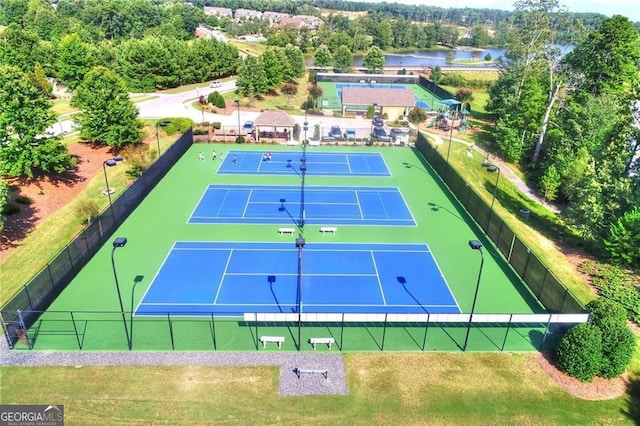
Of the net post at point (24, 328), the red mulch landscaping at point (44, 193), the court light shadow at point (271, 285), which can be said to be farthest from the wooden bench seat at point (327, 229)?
the red mulch landscaping at point (44, 193)

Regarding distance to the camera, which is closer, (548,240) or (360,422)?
(360,422)

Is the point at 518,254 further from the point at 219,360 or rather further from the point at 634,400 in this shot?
the point at 219,360

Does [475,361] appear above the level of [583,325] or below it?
below

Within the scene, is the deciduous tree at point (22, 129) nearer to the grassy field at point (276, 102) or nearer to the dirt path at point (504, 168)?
the grassy field at point (276, 102)

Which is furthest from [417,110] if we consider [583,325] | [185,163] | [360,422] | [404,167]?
[360,422]

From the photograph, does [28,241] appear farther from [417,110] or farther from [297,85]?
[297,85]

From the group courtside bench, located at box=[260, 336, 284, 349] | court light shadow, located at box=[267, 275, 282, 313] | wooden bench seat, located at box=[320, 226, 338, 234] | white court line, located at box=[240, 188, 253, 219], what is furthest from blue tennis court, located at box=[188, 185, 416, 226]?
courtside bench, located at box=[260, 336, 284, 349]
